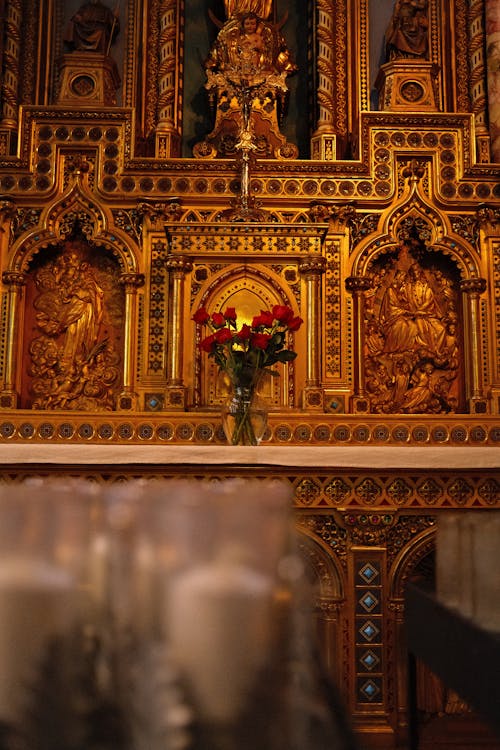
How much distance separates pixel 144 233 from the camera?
6.47 meters

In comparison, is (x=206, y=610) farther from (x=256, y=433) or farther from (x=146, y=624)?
(x=256, y=433)

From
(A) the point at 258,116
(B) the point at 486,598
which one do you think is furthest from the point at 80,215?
(B) the point at 486,598

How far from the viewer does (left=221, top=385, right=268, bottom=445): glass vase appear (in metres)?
4.79

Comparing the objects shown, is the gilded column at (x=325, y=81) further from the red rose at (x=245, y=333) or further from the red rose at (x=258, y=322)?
the red rose at (x=245, y=333)

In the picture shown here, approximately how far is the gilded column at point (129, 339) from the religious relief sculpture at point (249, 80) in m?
1.17

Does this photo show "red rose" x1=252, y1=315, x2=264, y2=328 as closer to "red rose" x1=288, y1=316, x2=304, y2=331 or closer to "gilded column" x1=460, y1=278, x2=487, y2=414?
"red rose" x1=288, y1=316, x2=304, y2=331

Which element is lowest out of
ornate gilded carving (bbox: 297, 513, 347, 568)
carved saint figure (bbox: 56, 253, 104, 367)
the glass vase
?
ornate gilded carving (bbox: 297, 513, 347, 568)

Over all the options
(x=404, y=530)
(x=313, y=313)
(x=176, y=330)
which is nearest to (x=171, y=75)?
(x=176, y=330)

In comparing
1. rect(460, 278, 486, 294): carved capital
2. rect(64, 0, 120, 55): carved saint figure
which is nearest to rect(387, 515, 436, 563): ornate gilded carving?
rect(460, 278, 486, 294): carved capital

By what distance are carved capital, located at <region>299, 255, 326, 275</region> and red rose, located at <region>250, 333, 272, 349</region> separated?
1510 mm

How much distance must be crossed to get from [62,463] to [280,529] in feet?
12.5

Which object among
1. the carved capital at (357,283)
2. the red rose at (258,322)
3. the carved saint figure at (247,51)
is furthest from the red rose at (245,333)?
the carved saint figure at (247,51)

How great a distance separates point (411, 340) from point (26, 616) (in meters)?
5.96

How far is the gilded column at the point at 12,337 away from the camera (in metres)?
6.15
